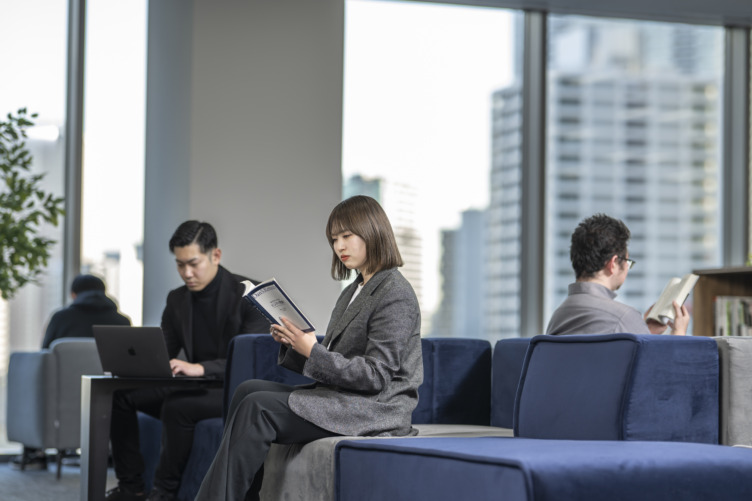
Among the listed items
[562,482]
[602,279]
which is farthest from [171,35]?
[562,482]

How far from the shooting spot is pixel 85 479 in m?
3.72

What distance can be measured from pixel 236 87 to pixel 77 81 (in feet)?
4.00

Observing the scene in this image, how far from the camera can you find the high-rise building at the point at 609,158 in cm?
646

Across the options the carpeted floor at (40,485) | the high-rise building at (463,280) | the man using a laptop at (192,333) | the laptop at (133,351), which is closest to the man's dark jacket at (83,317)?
the carpeted floor at (40,485)

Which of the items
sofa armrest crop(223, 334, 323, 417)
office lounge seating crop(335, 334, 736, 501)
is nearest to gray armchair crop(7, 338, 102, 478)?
sofa armrest crop(223, 334, 323, 417)

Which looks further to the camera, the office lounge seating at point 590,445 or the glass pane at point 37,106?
the glass pane at point 37,106

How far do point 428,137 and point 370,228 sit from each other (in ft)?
11.8

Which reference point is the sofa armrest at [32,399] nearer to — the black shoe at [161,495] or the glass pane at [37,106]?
the glass pane at [37,106]

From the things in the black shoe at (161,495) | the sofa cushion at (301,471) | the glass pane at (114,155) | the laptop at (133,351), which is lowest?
the black shoe at (161,495)

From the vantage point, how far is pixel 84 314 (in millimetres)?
5699

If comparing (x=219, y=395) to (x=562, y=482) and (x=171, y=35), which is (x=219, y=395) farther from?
(x=171, y=35)

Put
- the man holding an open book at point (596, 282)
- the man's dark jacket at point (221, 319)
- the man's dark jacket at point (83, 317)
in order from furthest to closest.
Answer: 1. the man's dark jacket at point (83, 317)
2. the man's dark jacket at point (221, 319)
3. the man holding an open book at point (596, 282)

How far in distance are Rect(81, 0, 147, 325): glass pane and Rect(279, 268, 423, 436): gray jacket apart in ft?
11.7

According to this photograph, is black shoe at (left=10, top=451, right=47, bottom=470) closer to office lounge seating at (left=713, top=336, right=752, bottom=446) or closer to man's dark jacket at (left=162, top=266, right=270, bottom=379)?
man's dark jacket at (left=162, top=266, right=270, bottom=379)
